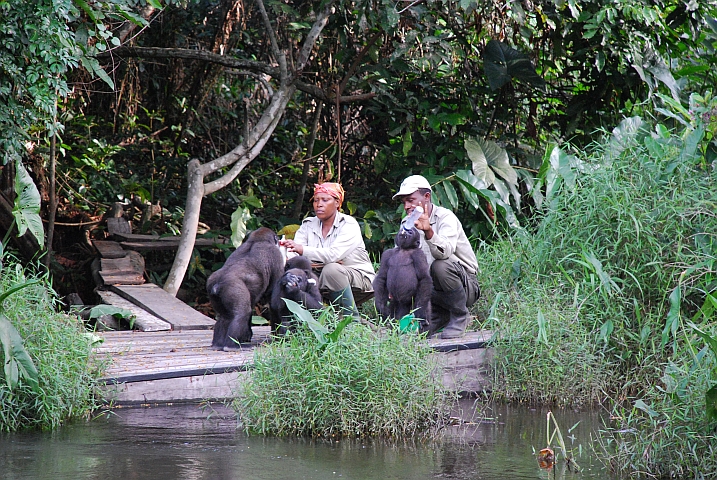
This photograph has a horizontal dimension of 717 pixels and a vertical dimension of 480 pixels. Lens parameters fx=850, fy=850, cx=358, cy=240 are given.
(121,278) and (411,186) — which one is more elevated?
(411,186)

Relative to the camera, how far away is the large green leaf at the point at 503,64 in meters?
9.37

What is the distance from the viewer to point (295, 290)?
5566mm

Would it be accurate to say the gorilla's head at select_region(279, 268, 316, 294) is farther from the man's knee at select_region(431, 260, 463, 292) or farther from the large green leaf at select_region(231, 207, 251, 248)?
the large green leaf at select_region(231, 207, 251, 248)

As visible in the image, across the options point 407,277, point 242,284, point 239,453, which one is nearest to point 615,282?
point 407,277

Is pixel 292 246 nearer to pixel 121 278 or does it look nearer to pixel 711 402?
pixel 711 402

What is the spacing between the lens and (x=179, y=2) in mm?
7953

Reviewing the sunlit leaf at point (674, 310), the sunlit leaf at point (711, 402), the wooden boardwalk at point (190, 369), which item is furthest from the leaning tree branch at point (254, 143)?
the sunlit leaf at point (711, 402)

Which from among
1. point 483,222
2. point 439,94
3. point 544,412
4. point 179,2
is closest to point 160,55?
point 179,2

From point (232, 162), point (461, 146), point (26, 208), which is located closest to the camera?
point (26, 208)

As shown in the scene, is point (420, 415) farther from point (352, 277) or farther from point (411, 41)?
point (411, 41)

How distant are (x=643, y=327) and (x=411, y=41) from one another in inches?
164

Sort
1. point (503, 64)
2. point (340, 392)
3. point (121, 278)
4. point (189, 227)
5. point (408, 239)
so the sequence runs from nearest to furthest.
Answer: point (340, 392) < point (408, 239) < point (189, 227) < point (121, 278) < point (503, 64)

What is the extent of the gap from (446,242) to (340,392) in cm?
206

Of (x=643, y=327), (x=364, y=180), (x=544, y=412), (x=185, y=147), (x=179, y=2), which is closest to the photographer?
(x=544, y=412)
